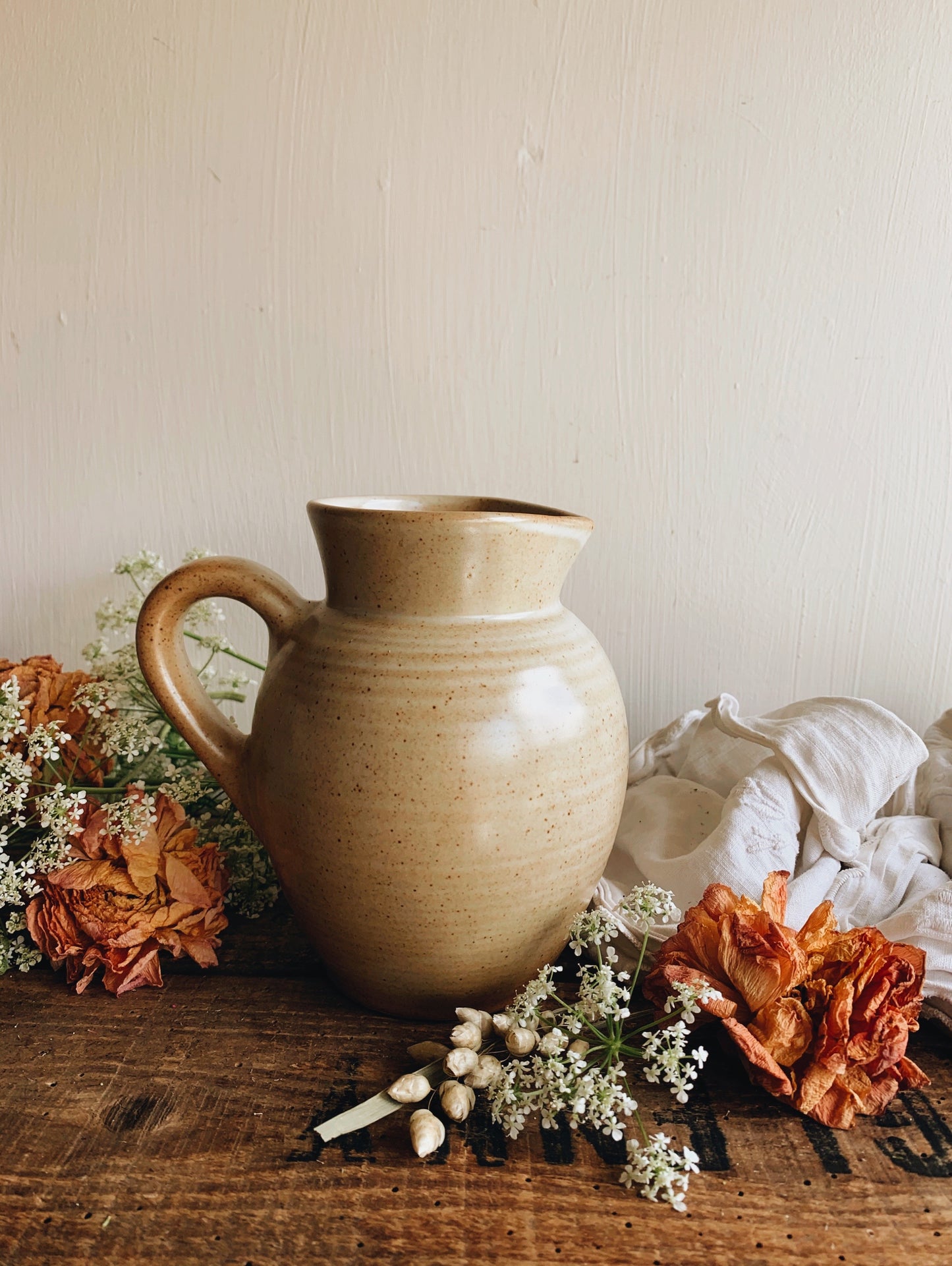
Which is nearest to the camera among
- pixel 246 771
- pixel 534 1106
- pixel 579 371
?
pixel 534 1106

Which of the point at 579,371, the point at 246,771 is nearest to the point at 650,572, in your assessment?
the point at 579,371

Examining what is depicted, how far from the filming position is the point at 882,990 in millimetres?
597

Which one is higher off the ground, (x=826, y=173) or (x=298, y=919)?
(x=826, y=173)

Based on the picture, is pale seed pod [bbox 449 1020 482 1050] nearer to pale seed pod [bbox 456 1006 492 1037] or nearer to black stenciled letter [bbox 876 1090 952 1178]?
pale seed pod [bbox 456 1006 492 1037]

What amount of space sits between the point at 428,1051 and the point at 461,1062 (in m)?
0.04

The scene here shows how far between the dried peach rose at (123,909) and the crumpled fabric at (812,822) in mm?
323

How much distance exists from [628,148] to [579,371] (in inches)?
8.0

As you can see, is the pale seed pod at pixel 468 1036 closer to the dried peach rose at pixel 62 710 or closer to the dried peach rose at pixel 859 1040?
the dried peach rose at pixel 859 1040

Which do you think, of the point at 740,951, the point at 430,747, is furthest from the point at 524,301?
the point at 740,951

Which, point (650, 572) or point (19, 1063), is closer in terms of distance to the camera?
point (19, 1063)

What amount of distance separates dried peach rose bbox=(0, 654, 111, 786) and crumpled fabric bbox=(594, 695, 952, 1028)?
17.2 inches

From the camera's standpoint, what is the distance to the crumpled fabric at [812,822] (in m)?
0.74

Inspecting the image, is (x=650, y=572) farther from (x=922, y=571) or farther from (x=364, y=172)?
(x=364, y=172)

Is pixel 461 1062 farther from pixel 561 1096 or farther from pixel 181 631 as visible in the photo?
pixel 181 631
